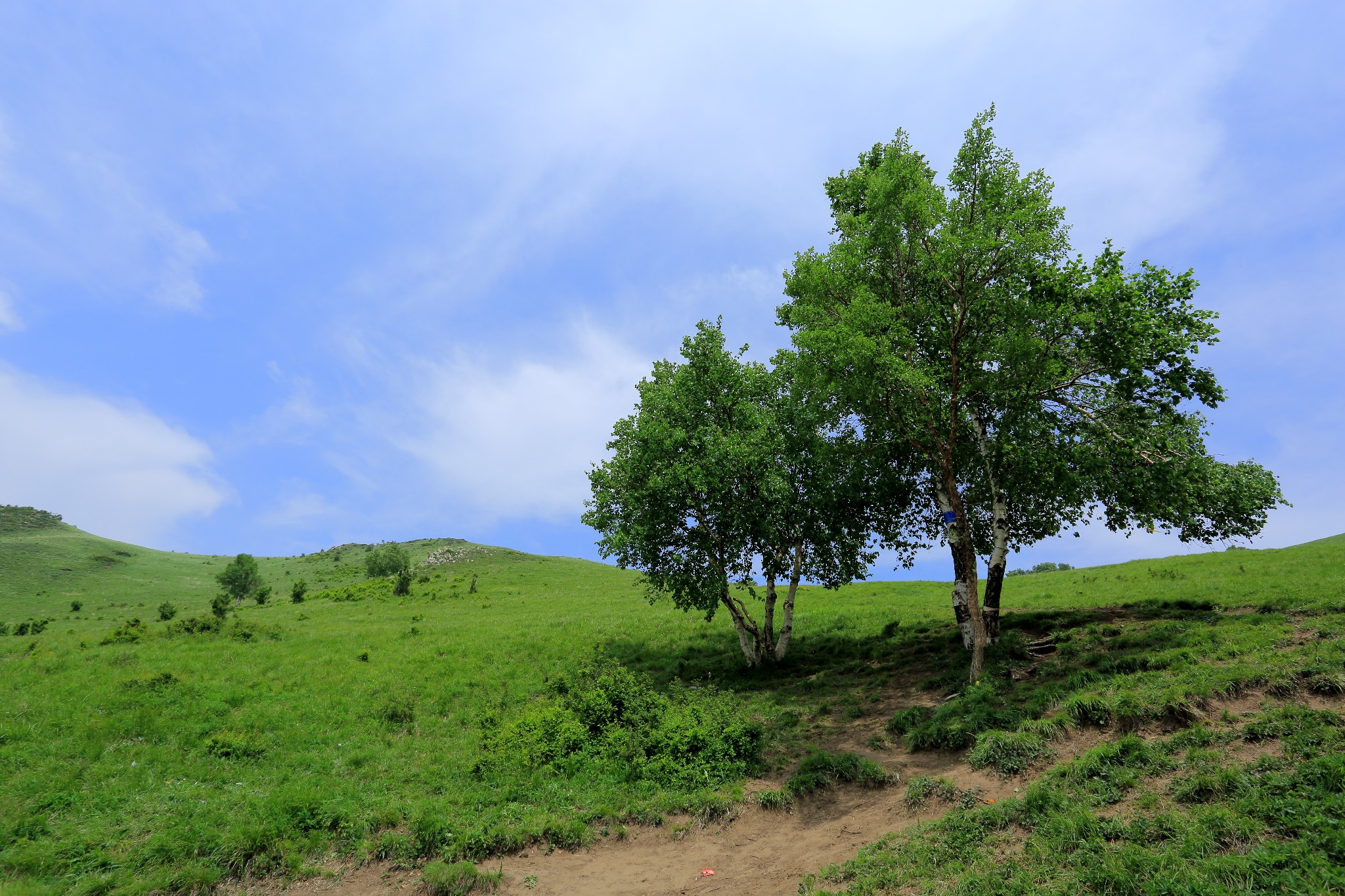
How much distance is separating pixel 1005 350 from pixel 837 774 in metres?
13.9

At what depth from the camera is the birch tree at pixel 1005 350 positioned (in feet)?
58.1

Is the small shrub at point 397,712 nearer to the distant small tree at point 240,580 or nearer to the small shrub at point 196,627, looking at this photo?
the small shrub at point 196,627

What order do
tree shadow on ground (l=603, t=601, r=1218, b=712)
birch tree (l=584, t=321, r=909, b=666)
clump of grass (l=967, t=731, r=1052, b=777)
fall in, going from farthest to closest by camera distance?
1. birch tree (l=584, t=321, r=909, b=666)
2. tree shadow on ground (l=603, t=601, r=1218, b=712)
3. clump of grass (l=967, t=731, r=1052, b=777)

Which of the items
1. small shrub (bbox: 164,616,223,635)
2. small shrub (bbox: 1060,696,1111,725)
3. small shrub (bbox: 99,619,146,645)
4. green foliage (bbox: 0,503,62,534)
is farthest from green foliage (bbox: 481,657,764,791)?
green foliage (bbox: 0,503,62,534)

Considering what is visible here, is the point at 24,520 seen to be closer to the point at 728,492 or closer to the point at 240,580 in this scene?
the point at 240,580

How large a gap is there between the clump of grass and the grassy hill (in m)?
0.06

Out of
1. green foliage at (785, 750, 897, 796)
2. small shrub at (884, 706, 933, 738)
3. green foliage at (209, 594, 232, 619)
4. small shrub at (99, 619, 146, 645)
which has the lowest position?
green foliage at (785, 750, 897, 796)

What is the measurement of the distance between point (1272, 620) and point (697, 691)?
64.0 feet

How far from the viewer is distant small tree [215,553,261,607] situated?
277 feet

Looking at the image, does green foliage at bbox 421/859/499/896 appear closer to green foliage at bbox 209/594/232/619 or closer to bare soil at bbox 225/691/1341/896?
bare soil at bbox 225/691/1341/896

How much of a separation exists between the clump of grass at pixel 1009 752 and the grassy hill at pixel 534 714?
0.06m

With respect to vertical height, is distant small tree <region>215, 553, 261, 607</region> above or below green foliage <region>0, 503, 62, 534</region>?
below

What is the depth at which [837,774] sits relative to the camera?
Answer: 1582cm

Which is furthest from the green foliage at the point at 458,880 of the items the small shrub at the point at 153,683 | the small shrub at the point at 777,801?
the small shrub at the point at 153,683
